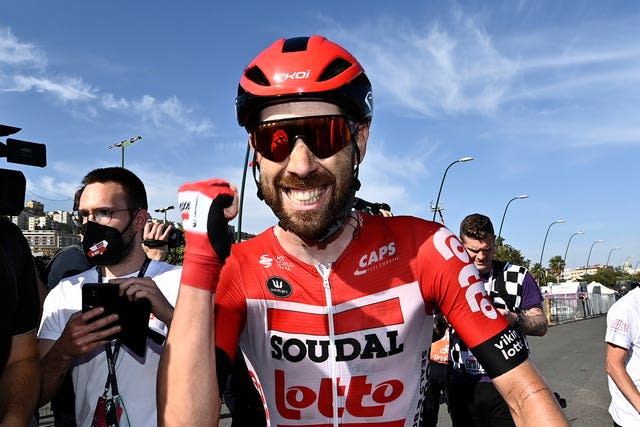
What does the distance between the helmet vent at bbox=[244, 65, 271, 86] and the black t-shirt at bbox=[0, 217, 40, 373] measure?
1291 millimetres

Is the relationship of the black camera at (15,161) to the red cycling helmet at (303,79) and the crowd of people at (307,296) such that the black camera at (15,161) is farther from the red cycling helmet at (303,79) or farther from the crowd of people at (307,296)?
the red cycling helmet at (303,79)

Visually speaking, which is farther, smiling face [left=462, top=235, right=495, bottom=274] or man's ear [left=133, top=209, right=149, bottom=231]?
smiling face [left=462, top=235, right=495, bottom=274]

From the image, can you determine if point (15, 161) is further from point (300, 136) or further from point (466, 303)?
point (466, 303)

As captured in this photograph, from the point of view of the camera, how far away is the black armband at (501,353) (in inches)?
81.5

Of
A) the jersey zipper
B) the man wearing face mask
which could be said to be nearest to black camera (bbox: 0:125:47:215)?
the man wearing face mask

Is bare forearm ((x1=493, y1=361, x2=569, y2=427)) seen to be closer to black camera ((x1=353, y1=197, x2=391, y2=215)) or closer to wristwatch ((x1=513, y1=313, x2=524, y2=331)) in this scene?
black camera ((x1=353, y1=197, x2=391, y2=215))

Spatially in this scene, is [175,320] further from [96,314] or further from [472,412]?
[472,412]

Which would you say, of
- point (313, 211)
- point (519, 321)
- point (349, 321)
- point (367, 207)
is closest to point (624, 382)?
point (519, 321)

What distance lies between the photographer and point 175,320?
1.98m

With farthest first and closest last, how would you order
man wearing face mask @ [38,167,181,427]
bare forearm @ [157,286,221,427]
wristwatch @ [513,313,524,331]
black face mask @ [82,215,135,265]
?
1. wristwatch @ [513,313,524,331]
2. black face mask @ [82,215,135,265]
3. man wearing face mask @ [38,167,181,427]
4. bare forearm @ [157,286,221,427]

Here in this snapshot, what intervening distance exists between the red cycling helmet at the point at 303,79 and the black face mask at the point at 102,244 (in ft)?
Result: 5.39

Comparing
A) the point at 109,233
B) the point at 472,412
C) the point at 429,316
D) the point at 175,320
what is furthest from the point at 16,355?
the point at 472,412

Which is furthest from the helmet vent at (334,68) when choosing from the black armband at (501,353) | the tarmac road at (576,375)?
the tarmac road at (576,375)

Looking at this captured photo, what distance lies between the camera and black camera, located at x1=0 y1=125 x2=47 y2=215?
2420 millimetres
